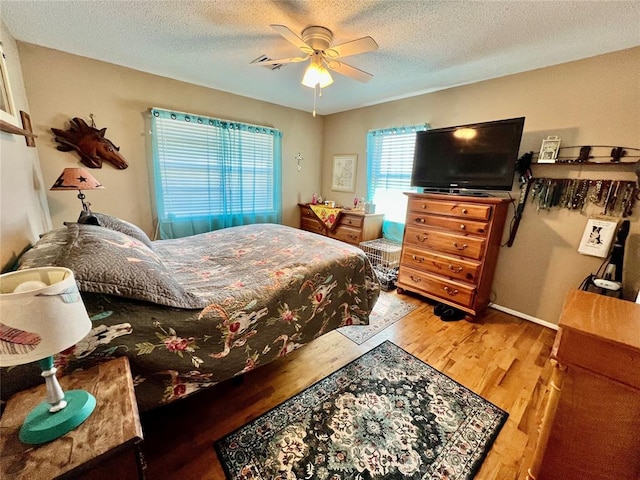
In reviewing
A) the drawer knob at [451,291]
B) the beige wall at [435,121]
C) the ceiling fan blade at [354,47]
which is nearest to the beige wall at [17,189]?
the beige wall at [435,121]

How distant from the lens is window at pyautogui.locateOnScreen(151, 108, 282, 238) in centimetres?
293

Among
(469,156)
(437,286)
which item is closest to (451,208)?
(469,156)

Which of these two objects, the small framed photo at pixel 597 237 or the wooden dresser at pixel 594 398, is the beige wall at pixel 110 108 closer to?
the wooden dresser at pixel 594 398

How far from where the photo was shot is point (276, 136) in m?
3.73

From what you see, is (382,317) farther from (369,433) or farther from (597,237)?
(597,237)

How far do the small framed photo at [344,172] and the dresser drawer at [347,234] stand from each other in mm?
754

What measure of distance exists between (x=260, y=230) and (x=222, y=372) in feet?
5.04

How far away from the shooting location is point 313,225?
418 cm

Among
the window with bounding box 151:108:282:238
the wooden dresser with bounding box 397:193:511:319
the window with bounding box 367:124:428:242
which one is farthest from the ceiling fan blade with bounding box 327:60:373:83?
the window with bounding box 151:108:282:238

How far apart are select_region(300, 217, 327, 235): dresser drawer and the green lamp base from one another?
11.0ft

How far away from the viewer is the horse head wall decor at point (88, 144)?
7.84 ft

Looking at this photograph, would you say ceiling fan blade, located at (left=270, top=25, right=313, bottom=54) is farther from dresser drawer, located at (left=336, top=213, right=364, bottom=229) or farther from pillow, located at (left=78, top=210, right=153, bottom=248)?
dresser drawer, located at (left=336, top=213, right=364, bottom=229)

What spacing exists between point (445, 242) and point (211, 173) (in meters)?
2.89

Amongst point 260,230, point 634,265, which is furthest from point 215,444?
→ point 634,265
